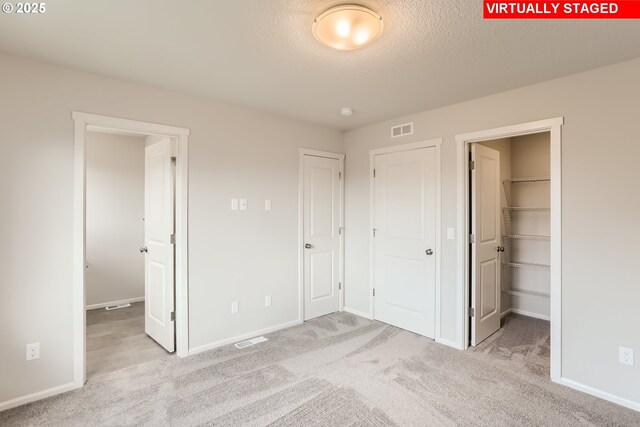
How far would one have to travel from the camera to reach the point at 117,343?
3.27m

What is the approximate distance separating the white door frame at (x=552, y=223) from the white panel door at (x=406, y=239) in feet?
0.95

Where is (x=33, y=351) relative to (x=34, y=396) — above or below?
above

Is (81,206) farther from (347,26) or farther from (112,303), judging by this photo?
(112,303)

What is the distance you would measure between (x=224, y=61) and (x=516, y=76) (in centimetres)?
224

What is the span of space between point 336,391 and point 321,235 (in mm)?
1990

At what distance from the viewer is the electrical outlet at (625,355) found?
224 cm

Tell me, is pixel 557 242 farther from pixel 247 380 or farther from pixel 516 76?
pixel 247 380

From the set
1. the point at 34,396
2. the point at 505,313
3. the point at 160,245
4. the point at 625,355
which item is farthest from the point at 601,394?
the point at 34,396

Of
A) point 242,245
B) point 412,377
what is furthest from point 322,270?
point 412,377

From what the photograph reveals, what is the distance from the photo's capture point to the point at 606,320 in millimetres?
2342

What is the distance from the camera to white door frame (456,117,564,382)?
2.54 metres

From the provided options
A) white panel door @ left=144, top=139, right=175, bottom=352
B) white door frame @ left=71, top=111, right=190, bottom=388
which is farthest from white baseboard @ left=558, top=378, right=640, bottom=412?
white door frame @ left=71, top=111, right=190, bottom=388

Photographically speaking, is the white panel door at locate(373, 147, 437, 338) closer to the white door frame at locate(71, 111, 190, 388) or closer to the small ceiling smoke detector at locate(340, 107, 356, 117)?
the small ceiling smoke detector at locate(340, 107, 356, 117)

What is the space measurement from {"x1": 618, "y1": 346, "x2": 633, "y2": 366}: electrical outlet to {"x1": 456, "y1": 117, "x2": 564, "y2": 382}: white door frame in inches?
13.8
